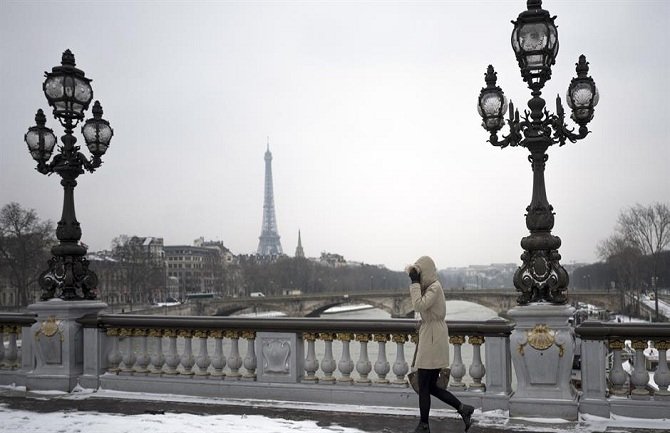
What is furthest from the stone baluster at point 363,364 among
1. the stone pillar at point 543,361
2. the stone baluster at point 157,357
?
the stone baluster at point 157,357

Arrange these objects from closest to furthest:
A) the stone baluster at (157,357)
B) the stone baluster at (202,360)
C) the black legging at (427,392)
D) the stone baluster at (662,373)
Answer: the black legging at (427,392)
the stone baluster at (662,373)
the stone baluster at (202,360)
the stone baluster at (157,357)

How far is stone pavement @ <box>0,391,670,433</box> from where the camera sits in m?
7.59

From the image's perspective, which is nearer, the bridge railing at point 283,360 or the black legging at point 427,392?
the black legging at point 427,392

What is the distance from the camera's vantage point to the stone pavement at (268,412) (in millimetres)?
7590

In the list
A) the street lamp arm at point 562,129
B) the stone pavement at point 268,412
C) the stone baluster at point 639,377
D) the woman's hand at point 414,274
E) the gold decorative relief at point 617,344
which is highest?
the street lamp arm at point 562,129

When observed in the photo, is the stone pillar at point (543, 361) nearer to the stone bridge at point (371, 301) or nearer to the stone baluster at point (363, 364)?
the stone baluster at point (363, 364)

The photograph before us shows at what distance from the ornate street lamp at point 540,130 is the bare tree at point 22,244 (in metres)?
62.4

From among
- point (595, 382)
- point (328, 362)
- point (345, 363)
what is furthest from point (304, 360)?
point (595, 382)

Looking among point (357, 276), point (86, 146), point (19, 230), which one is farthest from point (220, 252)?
point (86, 146)

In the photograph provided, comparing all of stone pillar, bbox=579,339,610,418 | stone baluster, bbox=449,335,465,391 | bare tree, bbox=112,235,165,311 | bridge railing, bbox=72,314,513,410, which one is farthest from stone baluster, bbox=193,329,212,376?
bare tree, bbox=112,235,165,311

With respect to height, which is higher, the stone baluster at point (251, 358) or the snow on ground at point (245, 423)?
the stone baluster at point (251, 358)

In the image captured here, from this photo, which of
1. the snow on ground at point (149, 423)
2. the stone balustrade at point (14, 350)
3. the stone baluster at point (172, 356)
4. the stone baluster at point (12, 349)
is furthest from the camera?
the stone baluster at point (12, 349)

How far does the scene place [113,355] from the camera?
34.2ft

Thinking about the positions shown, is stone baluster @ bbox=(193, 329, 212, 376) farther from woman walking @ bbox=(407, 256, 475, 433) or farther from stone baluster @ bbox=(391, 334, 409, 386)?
woman walking @ bbox=(407, 256, 475, 433)
